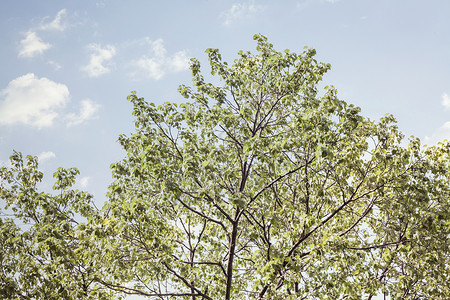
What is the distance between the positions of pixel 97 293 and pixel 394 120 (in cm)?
1136

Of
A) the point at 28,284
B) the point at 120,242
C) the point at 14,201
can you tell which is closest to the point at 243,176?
the point at 120,242

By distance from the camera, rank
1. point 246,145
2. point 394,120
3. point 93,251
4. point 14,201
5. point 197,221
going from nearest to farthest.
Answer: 1. point 246,145
2. point 93,251
3. point 394,120
4. point 14,201
5. point 197,221

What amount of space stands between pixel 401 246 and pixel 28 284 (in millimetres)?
11734

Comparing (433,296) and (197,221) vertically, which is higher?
(197,221)

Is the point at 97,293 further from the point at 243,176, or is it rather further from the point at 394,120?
the point at 394,120

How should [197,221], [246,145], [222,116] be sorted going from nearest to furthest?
[246,145]
[222,116]
[197,221]

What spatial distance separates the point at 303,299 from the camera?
11469 millimetres

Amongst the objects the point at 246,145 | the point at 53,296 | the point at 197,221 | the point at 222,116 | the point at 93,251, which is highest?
the point at 222,116

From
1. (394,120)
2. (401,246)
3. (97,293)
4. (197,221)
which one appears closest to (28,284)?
(97,293)

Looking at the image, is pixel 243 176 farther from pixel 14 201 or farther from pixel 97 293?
pixel 14 201

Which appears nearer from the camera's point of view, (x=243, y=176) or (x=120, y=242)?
(x=120, y=242)

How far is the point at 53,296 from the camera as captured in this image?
10438 mm

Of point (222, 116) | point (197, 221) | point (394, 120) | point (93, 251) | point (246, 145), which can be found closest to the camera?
point (246, 145)

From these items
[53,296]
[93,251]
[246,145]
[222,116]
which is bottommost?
[53,296]
